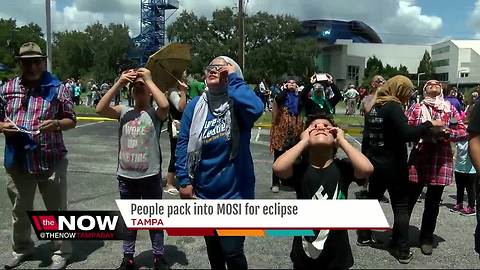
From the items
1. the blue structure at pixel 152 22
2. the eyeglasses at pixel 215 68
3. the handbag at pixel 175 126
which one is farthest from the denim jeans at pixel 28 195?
the blue structure at pixel 152 22

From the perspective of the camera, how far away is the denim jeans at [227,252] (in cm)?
319

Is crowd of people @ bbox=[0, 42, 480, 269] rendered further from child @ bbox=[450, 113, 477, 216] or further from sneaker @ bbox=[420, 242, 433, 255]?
child @ bbox=[450, 113, 477, 216]

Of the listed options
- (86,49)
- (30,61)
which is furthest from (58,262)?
(86,49)

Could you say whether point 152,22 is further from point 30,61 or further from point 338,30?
point 338,30

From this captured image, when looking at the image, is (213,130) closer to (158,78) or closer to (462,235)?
(158,78)

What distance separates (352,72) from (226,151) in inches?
4173

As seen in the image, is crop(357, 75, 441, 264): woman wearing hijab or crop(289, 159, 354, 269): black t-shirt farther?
crop(357, 75, 441, 264): woman wearing hijab

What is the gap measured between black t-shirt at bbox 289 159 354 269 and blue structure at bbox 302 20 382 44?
11532 centimetres

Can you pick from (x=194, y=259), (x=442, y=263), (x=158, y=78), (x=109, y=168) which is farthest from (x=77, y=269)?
(x=109, y=168)

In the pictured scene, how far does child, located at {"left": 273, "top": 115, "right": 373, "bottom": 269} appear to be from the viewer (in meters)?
2.89

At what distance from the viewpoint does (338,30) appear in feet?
422

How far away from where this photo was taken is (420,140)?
487 centimetres

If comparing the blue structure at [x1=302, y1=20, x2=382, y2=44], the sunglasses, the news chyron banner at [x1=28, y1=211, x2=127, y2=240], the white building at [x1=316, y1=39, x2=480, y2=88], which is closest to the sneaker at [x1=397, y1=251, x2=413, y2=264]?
the news chyron banner at [x1=28, y1=211, x2=127, y2=240]

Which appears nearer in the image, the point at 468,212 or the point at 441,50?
the point at 468,212
